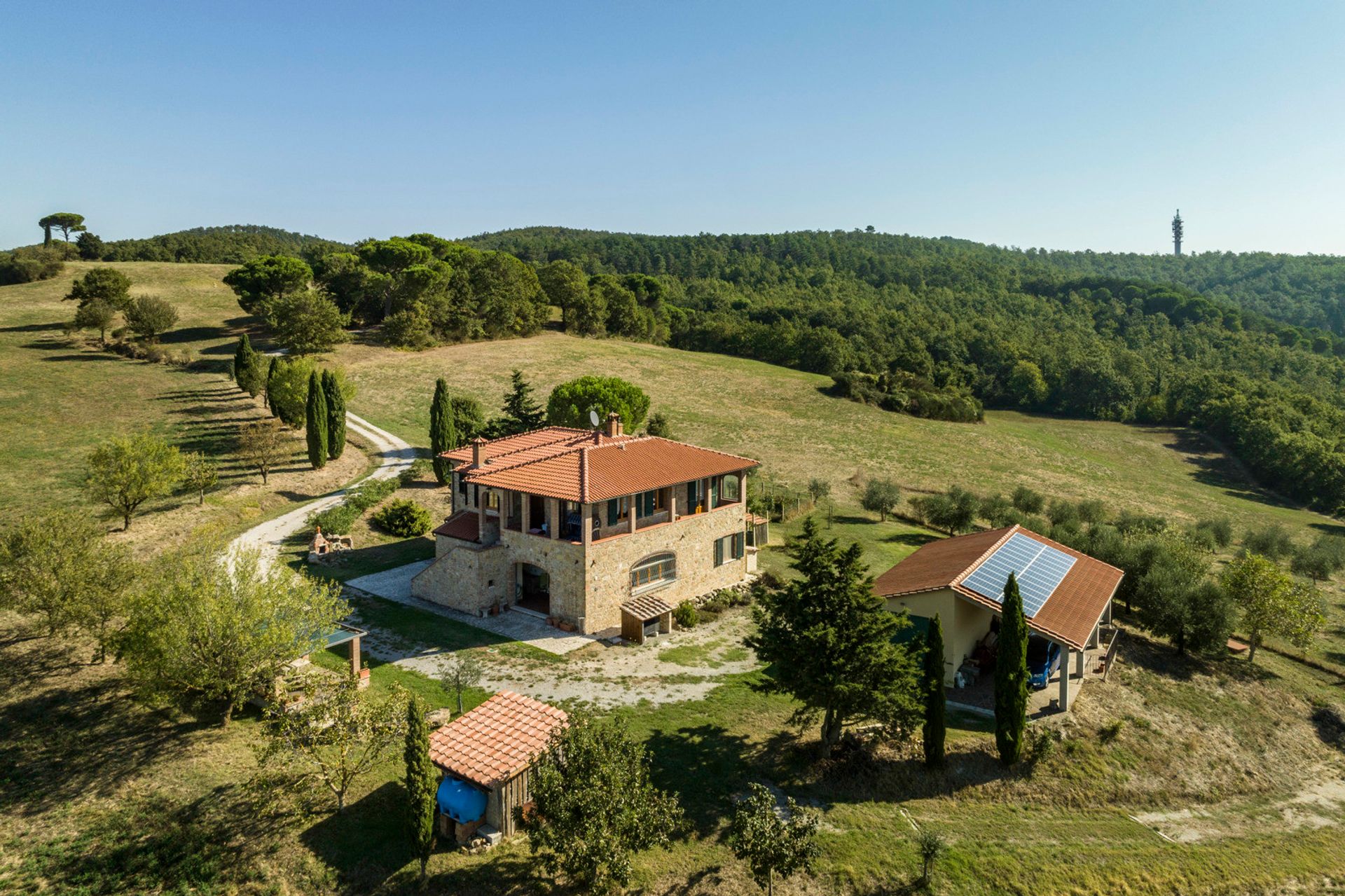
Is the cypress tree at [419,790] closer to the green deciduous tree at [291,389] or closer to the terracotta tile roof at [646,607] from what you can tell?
the terracotta tile roof at [646,607]

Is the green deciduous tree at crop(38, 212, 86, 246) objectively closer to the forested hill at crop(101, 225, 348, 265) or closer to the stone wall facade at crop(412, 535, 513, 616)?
the forested hill at crop(101, 225, 348, 265)

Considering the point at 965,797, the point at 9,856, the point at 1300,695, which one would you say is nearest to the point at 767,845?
the point at 965,797

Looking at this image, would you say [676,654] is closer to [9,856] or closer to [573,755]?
[573,755]

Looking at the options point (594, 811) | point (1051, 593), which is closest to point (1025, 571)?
point (1051, 593)

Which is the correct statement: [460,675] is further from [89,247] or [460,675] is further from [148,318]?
[89,247]

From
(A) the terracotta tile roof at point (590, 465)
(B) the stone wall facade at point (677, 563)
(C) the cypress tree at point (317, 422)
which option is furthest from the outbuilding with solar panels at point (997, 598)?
(C) the cypress tree at point (317, 422)

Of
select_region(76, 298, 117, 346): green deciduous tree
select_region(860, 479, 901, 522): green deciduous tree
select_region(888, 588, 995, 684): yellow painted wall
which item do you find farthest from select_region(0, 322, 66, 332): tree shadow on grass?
select_region(888, 588, 995, 684): yellow painted wall
